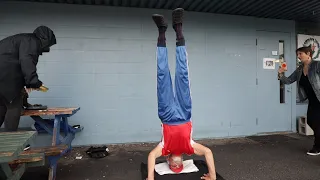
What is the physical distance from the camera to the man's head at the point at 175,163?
9.66 feet

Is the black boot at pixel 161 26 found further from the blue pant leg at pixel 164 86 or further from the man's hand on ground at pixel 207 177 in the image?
the man's hand on ground at pixel 207 177

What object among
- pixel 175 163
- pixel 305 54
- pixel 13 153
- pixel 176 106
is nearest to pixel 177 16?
pixel 176 106

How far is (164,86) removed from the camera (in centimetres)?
273

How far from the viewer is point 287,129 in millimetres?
6227

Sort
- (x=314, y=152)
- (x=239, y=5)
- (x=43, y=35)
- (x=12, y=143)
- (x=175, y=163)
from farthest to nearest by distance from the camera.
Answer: (x=239, y=5) → (x=314, y=152) → (x=43, y=35) → (x=175, y=163) → (x=12, y=143)

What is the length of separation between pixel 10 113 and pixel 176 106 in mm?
2264

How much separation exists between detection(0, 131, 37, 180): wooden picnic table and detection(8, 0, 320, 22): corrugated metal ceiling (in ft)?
11.4

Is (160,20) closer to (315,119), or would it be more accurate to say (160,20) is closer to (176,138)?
(176,138)

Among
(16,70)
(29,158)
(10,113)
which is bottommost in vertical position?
(29,158)

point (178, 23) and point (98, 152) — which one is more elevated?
point (178, 23)

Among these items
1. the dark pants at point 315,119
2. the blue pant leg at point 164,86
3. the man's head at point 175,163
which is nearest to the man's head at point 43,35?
the blue pant leg at point 164,86

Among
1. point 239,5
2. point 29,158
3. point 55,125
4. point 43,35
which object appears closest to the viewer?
point 29,158

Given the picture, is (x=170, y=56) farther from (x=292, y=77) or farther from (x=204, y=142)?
(x=292, y=77)

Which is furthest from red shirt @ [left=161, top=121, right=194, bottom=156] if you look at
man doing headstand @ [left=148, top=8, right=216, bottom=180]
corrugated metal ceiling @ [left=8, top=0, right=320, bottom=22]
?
corrugated metal ceiling @ [left=8, top=0, right=320, bottom=22]
